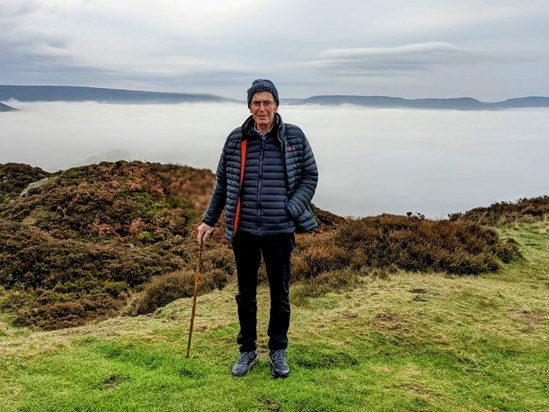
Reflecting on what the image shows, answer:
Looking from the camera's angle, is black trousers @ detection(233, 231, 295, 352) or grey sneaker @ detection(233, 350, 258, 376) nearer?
black trousers @ detection(233, 231, 295, 352)

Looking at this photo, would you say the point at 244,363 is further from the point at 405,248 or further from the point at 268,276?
the point at 405,248

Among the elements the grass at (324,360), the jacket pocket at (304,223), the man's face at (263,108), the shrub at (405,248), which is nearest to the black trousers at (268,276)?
the jacket pocket at (304,223)

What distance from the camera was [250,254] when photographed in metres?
5.29

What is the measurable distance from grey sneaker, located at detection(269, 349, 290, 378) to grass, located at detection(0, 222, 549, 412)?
113 mm

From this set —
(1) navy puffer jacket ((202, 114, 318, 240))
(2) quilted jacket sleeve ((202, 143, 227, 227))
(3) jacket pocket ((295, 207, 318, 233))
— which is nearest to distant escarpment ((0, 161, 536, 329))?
(2) quilted jacket sleeve ((202, 143, 227, 227))

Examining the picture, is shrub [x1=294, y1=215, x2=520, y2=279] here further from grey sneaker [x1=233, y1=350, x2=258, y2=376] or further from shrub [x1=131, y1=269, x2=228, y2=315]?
grey sneaker [x1=233, y1=350, x2=258, y2=376]

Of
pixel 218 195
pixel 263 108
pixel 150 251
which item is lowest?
pixel 150 251

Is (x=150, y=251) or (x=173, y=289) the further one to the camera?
(x=150, y=251)

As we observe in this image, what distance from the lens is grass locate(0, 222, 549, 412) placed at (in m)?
4.90

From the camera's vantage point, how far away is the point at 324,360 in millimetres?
5910

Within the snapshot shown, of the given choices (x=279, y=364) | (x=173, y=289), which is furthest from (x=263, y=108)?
(x=173, y=289)

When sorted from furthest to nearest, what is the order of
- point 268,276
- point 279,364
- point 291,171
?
point 279,364
point 268,276
point 291,171

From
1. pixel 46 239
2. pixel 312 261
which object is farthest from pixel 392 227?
pixel 46 239

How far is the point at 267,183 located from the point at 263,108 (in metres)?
0.74
